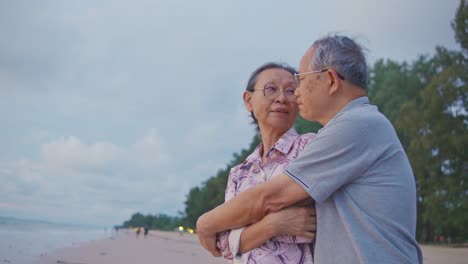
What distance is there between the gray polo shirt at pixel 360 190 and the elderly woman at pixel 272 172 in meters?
0.20

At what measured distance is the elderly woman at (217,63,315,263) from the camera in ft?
6.48

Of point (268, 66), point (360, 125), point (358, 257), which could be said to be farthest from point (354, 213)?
point (268, 66)

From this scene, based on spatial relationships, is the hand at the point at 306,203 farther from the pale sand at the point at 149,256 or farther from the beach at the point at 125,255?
the pale sand at the point at 149,256

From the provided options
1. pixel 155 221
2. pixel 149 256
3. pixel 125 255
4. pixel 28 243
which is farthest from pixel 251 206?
pixel 155 221

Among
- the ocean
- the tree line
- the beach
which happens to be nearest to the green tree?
the tree line

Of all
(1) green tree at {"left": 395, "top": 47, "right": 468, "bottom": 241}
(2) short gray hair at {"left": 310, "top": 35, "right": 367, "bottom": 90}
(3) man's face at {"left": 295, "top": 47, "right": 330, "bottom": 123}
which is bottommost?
(3) man's face at {"left": 295, "top": 47, "right": 330, "bottom": 123}

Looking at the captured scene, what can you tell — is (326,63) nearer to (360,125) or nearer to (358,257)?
(360,125)

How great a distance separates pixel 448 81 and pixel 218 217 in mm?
23379

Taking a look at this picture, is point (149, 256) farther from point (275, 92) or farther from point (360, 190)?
point (360, 190)

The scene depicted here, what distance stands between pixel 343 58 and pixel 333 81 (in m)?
0.12

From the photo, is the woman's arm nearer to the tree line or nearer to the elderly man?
the elderly man

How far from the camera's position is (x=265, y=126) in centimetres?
266

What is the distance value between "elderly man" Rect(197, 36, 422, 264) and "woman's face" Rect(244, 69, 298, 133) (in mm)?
604

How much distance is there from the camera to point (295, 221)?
1.94 metres
